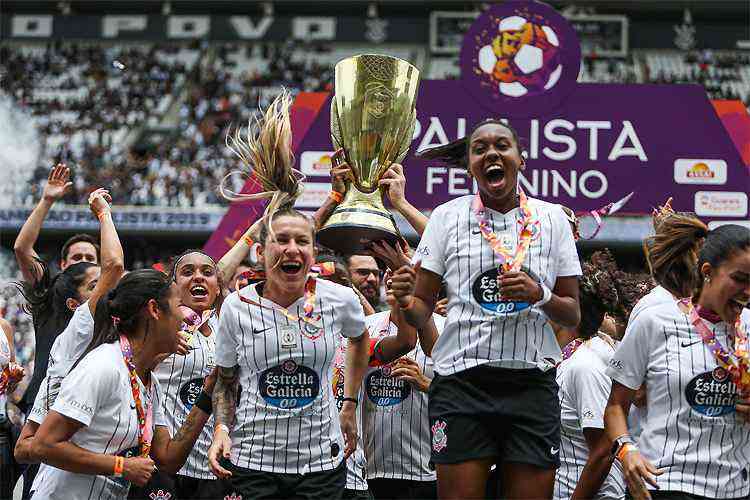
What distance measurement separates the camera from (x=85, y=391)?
3.97 meters

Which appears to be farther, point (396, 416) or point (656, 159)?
point (656, 159)

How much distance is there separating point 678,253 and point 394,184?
56.0 inches

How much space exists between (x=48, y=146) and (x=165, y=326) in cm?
3032

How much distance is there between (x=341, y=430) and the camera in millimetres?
4438

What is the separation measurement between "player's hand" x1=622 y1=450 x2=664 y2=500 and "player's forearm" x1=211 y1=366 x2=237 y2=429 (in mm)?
1569

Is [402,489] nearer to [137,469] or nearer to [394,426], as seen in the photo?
[394,426]

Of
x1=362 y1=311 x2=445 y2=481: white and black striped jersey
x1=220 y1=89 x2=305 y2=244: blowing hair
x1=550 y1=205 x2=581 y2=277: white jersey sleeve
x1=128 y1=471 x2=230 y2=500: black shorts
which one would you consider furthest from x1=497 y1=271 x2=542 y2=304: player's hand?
x1=128 y1=471 x2=230 y2=500: black shorts

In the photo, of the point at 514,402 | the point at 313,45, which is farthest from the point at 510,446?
the point at 313,45

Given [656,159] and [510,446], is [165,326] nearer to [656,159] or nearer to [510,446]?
[510,446]

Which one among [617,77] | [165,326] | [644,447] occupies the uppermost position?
[617,77]

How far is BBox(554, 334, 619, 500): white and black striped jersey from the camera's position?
15.6ft

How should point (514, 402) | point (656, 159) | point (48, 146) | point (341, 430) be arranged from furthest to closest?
point (48, 146), point (656, 159), point (341, 430), point (514, 402)

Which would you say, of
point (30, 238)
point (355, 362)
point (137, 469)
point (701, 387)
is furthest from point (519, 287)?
point (30, 238)

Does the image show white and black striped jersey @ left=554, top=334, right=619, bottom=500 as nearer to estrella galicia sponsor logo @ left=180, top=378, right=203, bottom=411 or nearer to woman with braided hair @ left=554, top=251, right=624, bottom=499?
woman with braided hair @ left=554, top=251, right=624, bottom=499
